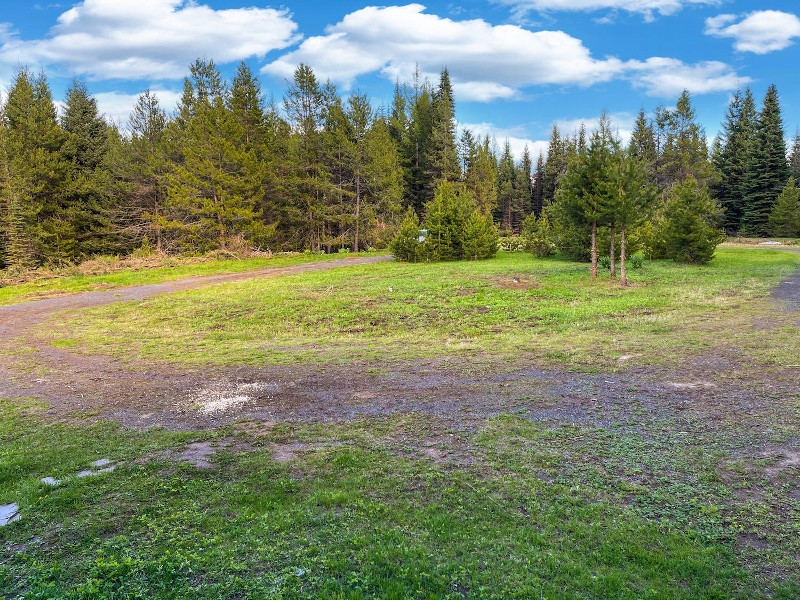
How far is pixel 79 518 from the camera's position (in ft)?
11.7

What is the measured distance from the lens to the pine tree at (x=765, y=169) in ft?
144

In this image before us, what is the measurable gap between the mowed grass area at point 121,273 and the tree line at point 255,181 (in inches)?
182

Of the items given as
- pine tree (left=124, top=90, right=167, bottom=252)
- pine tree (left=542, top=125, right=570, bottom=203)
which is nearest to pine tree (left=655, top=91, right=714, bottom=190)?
pine tree (left=542, top=125, right=570, bottom=203)

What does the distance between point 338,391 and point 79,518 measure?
3.61 metres

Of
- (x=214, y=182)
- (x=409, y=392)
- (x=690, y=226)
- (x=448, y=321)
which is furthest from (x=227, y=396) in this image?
(x=214, y=182)

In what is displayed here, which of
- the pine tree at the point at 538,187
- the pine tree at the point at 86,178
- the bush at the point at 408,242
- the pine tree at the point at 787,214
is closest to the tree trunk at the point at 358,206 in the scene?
the bush at the point at 408,242

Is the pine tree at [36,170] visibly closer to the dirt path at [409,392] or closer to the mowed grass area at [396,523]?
the dirt path at [409,392]

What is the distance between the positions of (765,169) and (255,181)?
4522 cm

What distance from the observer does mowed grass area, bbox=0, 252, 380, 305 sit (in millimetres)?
19031

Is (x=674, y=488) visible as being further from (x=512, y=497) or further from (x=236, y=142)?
(x=236, y=142)

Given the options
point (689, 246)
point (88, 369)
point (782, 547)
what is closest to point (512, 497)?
point (782, 547)

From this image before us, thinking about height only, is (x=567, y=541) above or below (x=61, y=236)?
below

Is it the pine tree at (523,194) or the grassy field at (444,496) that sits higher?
the pine tree at (523,194)

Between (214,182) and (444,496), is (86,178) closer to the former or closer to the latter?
(214,182)
